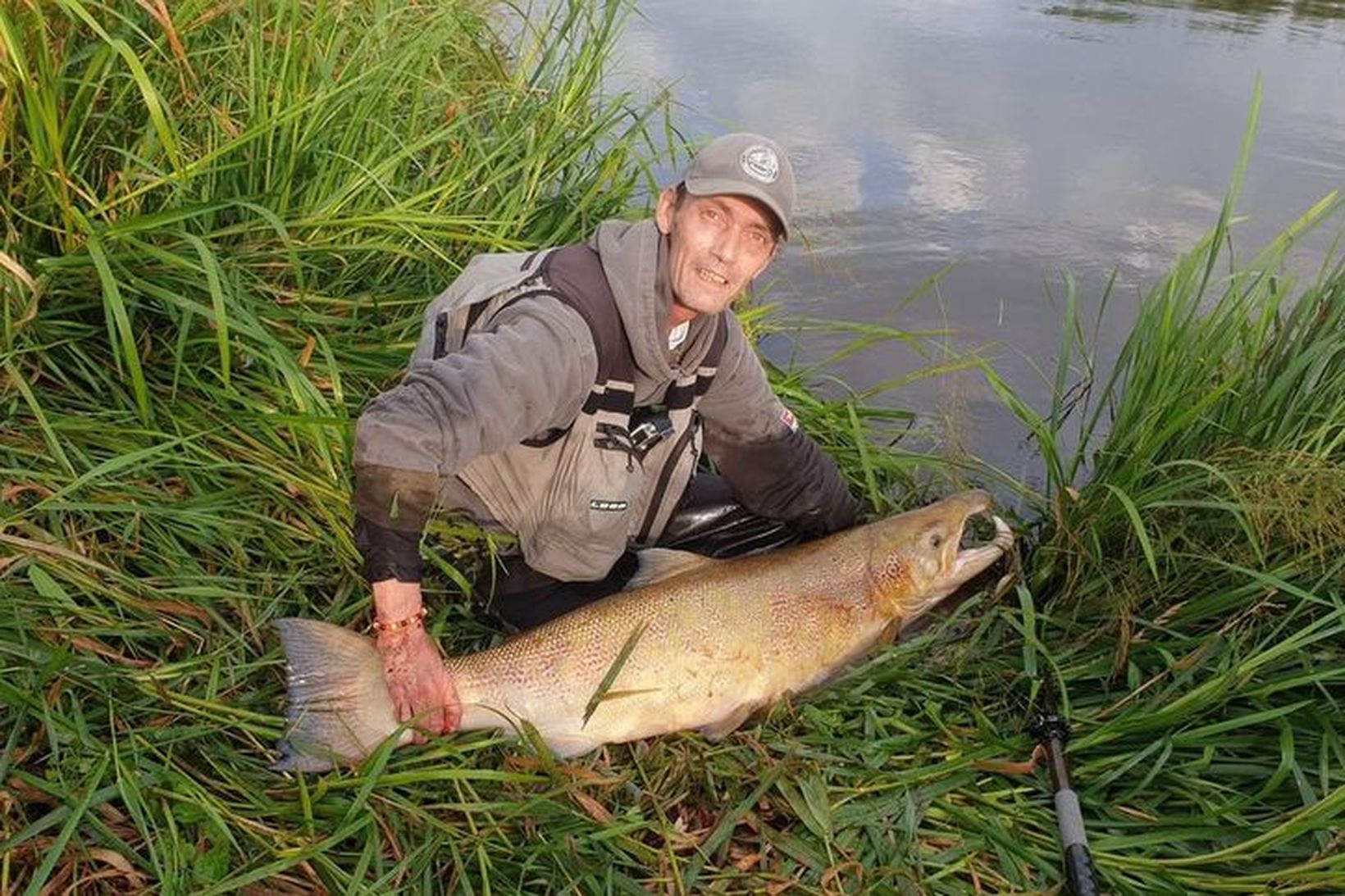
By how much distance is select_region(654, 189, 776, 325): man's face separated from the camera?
3.10 metres

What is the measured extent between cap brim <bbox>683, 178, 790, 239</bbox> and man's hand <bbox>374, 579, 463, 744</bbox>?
125cm

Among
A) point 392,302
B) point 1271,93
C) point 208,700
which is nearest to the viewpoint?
point 208,700

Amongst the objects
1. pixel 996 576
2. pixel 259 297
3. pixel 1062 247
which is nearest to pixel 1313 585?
pixel 996 576

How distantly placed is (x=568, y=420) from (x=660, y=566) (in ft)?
1.80

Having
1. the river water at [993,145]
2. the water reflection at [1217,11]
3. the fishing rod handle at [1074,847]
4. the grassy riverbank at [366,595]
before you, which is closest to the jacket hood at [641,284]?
the grassy riverbank at [366,595]

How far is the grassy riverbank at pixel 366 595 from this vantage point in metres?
2.57

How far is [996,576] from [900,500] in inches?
22.5

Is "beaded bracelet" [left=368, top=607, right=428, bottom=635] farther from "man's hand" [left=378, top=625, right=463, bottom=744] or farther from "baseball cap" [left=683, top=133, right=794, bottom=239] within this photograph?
"baseball cap" [left=683, top=133, right=794, bottom=239]

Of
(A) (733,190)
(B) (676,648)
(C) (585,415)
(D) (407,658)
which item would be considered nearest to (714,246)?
→ (A) (733,190)

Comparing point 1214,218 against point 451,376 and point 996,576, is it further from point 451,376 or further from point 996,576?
point 451,376

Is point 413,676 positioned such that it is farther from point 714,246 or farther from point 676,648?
point 714,246

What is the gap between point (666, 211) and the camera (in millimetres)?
3217

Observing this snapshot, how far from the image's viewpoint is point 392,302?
3.91 meters

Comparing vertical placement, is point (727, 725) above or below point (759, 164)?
below
